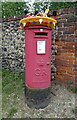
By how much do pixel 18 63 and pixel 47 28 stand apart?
2.17 meters

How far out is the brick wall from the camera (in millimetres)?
2869

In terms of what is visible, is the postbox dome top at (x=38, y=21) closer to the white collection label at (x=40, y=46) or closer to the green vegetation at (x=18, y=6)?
the white collection label at (x=40, y=46)

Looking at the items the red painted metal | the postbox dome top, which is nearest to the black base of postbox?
the red painted metal

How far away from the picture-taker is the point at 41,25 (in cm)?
225

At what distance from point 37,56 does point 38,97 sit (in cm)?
89

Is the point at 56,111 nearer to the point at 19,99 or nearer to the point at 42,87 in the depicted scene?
the point at 42,87

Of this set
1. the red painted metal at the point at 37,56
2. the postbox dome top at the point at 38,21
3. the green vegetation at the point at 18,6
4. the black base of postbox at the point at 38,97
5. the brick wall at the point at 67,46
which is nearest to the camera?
the postbox dome top at the point at 38,21

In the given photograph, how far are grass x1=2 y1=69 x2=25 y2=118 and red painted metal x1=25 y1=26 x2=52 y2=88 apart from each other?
67cm

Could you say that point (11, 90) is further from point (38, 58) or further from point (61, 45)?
point (61, 45)

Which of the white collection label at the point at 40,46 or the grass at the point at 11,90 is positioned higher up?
the white collection label at the point at 40,46

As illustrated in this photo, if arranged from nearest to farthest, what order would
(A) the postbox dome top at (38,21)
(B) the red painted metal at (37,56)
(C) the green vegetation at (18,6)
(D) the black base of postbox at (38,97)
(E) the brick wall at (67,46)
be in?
1. (A) the postbox dome top at (38,21)
2. (B) the red painted metal at (37,56)
3. (D) the black base of postbox at (38,97)
4. (E) the brick wall at (67,46)
5. (C) the green vegetation at (18,6)

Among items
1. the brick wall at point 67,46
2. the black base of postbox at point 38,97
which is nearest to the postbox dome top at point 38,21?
the brick wall at point 67,46

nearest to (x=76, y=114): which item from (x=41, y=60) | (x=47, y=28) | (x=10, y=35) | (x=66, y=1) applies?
(x=41, y=60)

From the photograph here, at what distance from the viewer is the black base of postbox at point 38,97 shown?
248 cm
